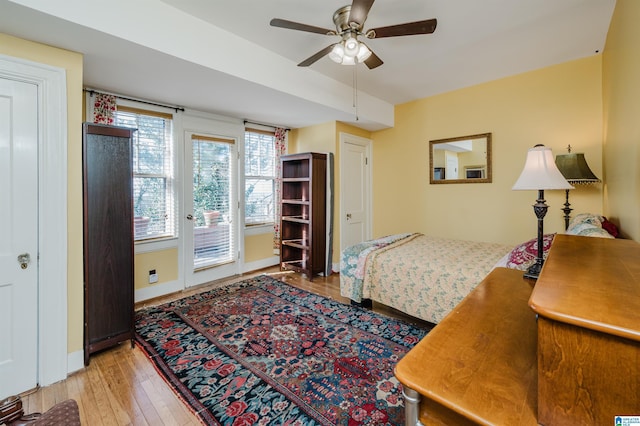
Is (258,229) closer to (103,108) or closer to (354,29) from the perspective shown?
(103,108)

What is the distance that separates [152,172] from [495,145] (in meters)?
4.38

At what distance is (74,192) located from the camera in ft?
6.89

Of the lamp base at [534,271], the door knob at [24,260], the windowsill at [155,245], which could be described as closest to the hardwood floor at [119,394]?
the door knob at [24,260]

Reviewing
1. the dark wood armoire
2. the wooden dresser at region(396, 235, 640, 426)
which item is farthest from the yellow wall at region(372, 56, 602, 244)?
the dark wood armoire

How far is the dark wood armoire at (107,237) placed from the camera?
7.11 feet

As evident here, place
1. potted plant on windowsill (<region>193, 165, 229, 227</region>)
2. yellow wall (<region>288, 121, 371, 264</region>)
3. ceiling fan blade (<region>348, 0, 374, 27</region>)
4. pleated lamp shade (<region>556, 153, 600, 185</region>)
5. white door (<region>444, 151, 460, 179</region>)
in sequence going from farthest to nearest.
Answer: yellow wall (<region>288, 121, 371, 264</region>), white door (<region>444, 151, 460, 179</region>), potted plant on windowsill (<region>193, 165, 229, 227</region>), pleated lamp shade (<region>556, 153, 600, 185</region>), ceiling fan blade (<region>348, 0, 374, 27</region>)

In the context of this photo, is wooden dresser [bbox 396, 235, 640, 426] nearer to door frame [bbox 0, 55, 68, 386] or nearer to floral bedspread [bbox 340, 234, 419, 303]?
floral bedspread [bbox 340, 234, 419, 303]

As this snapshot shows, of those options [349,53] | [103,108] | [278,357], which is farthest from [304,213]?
[103,108]

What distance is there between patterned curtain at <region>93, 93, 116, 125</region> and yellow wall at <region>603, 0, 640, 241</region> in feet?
14.2

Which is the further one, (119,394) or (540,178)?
(119,394)

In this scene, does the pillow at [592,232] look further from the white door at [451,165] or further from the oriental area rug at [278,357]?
the white door at [451,165]

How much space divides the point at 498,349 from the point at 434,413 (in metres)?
0.30

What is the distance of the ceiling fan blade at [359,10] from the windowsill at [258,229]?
329cm

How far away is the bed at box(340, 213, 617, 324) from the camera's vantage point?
223cm
